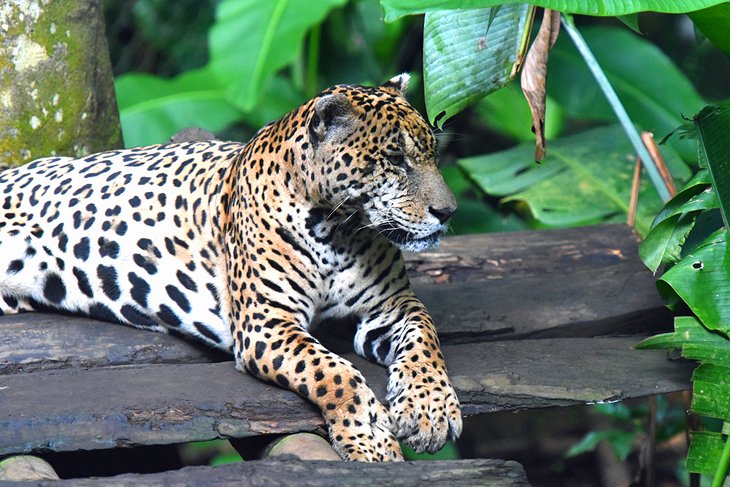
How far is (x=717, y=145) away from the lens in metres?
5.57

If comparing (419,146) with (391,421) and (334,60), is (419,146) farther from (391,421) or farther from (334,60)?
(334,60)

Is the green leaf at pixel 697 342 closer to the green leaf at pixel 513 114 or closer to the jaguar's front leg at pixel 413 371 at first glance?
the jaguar's front leg at pixel 413 371

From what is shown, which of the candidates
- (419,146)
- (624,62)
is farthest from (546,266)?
(624,62)

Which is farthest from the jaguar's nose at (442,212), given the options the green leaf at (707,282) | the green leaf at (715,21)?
the green leaf at (715,21)

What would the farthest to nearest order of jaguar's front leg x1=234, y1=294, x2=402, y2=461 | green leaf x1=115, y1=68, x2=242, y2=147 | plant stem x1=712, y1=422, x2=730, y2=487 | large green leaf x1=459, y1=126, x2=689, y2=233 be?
green leaf x1=115, y1=68, x2=242, y2=147 < large green leaf x1=459, y1=126, x2=689, y2=233 < plant stem x1=712, y1=422, x2=730, y2=487 < jaguar's front leg x1=234, y1=294, x2=402, y2=461

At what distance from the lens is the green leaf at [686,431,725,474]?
5.04m

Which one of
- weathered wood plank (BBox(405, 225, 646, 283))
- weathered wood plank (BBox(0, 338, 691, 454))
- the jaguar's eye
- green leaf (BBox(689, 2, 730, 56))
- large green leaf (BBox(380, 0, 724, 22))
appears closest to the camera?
large green leaf (BBox(380, 0, 724, 22))

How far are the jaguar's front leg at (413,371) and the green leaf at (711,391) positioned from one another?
4.10 feet

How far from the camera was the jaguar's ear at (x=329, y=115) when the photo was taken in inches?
198

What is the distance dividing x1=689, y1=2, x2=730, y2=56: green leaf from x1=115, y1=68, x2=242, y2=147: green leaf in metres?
5.47

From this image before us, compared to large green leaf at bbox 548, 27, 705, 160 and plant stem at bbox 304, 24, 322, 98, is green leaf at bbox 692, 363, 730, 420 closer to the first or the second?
large green leaf at bbox 548, 27, 705, 160

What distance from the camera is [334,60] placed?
10.5 metres

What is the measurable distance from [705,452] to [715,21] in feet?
7.55

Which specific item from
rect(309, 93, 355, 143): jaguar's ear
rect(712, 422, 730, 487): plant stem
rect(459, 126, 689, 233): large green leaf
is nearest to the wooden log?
rect(459, 126, 689, 233): large green leaf
